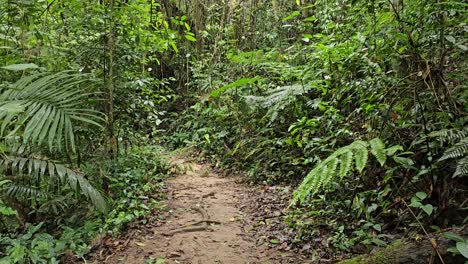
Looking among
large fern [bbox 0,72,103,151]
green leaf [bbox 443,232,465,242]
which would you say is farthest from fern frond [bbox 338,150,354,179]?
large fern [bbox 0,72,103,151]

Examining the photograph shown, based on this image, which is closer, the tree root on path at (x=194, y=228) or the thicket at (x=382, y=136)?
the thicket at (x=382, y=136)

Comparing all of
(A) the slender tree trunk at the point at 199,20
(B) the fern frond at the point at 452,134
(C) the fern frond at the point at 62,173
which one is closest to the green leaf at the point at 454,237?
(B) the fern frond at the point at 452,134

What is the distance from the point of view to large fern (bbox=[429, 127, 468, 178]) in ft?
7.63

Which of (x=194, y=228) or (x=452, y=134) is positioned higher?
(x=452, y=134)

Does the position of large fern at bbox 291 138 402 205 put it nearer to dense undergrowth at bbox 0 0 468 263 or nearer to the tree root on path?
dense undergrowth at bbox 0 0 468 263

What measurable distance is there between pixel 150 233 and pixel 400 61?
10.8 ft

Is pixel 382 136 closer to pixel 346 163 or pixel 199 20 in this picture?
pixel 346 163

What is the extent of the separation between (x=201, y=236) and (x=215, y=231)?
0.20 meters

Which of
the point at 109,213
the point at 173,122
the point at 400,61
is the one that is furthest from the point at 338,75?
the point at 173,122

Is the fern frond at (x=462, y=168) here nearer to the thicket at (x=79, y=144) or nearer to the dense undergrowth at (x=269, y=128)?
the dense undergrowth at (x=269, y=128)

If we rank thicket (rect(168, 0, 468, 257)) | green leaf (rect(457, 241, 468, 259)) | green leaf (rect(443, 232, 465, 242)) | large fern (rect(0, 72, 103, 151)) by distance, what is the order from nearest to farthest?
1. green leaf (rect(457, 241, 468, 259))
2. green leaf (rect(443, 232, 465, 242))
3. thicket (rect(168, 0, 468, 257))
4. large fern (rect(0, 72, 103, 151))

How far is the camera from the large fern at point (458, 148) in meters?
2.32

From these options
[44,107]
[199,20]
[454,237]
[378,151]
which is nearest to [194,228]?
[44,107]

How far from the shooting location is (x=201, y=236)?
13.3 feet
